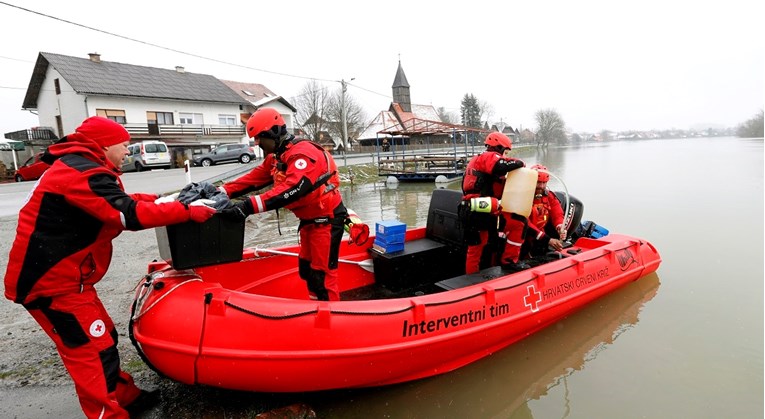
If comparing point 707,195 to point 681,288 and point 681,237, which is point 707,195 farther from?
point 681,288

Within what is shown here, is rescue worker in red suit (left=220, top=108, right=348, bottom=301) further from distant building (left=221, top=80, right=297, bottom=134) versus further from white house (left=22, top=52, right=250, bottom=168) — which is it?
distant building (left=221, top=80, right=297, bottom=134)

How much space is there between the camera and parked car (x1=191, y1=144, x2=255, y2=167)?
62.0 ft

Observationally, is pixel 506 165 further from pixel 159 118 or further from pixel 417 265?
pixel 159 118

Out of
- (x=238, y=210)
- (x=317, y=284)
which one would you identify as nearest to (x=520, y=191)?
(x=317, y=284)

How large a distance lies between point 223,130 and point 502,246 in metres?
25.1

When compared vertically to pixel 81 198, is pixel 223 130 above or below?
above

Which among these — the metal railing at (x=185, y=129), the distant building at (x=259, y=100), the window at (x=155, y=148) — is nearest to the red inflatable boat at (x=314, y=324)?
the window at (x=155, y=148)

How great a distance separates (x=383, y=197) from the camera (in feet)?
46.0

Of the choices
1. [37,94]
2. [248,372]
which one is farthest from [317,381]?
[37,94]

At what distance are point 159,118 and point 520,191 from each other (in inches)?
981

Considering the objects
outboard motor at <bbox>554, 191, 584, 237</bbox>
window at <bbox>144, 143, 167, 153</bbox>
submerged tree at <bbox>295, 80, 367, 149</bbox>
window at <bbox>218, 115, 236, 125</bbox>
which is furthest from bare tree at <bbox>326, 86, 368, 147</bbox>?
outboard motor at <bbox>554, 191, 584, 237</bbox>

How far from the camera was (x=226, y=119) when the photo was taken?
26781 mm

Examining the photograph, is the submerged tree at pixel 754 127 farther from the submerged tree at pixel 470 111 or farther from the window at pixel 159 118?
the window at pixel 159 118

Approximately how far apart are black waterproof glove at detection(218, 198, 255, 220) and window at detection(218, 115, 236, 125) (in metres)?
26.3
